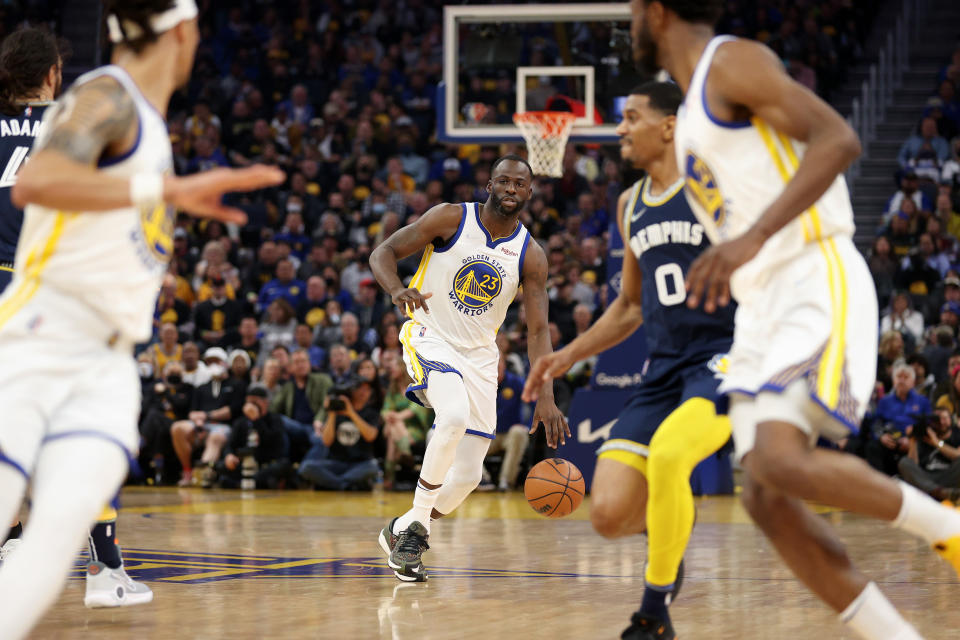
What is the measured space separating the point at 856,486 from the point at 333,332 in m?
11.7

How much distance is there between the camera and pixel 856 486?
346 centimetres

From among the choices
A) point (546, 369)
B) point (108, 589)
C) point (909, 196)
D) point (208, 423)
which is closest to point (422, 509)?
point (108, 589)

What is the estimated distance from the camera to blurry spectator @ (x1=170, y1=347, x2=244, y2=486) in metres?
13.7

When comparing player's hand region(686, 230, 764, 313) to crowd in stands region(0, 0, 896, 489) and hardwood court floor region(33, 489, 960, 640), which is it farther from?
crowd in stands region(0, 0, 896, 489)

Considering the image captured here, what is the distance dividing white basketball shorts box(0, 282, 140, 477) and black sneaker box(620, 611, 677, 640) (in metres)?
1.95

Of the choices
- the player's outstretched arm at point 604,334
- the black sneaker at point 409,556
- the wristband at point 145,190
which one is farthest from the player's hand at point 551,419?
the wristband at point 145,190

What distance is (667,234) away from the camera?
4824 millimetres

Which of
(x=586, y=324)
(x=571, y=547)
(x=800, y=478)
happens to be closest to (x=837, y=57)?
(x=586, y=324)

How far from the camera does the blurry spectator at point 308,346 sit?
14430 mm

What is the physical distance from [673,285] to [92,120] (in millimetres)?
2428

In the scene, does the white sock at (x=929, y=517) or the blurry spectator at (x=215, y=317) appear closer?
the white sock at (x=929, y=517)

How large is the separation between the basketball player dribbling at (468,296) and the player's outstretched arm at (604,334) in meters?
2.05

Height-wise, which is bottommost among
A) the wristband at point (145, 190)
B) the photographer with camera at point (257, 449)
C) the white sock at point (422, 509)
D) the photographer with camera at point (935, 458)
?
the photographer with camera at point (257, 449)

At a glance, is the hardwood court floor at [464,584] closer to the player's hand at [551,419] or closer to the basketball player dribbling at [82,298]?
the player's hand at [551,419]
